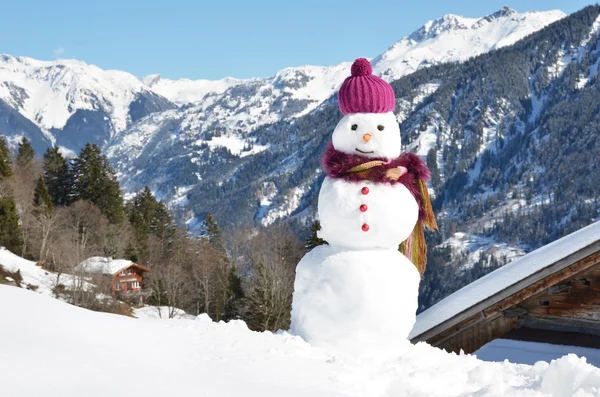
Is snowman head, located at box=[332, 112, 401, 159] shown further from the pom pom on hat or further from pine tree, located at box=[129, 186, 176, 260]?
pine tree, located at box=[129, 186, 176, 260]

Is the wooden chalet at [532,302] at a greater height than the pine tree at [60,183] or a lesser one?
lesser

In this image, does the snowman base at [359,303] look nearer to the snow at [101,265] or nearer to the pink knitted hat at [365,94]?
the pink knitted hat at [365,94]

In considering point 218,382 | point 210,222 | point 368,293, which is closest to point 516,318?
point 368,293

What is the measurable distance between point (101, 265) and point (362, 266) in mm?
34665

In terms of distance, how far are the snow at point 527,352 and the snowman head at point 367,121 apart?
10.9 ft

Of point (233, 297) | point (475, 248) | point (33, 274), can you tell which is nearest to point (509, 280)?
point (233, 297)

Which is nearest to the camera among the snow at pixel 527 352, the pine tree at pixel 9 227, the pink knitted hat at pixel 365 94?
the pink knitted hat at pixel 365 94

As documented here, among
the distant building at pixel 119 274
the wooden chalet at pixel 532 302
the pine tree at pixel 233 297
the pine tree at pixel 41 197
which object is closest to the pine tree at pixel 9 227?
the pine tree at pixel 41 197

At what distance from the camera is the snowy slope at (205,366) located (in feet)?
12.3

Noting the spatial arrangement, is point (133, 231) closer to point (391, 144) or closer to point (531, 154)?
point (391, 144)

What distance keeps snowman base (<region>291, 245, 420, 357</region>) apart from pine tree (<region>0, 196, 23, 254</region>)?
36.5 meters

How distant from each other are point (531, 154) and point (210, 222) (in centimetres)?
15987

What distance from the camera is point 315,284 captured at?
651cm

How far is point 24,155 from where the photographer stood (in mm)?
56000
